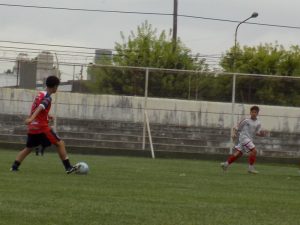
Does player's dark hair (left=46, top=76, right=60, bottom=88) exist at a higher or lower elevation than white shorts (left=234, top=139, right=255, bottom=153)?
higher

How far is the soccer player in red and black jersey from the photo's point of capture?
47.2ft

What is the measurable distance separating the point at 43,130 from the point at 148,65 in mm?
28226

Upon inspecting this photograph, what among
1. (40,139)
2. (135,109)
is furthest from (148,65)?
(40,139)

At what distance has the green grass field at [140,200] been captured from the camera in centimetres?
821

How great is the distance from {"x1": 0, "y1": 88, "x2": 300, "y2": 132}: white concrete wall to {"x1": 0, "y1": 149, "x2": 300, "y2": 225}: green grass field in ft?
39.5

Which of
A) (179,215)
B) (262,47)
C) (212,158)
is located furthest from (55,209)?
(262,47)

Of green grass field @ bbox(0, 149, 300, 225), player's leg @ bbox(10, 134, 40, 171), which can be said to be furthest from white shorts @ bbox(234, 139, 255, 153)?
player's leg @ bbox(10, 134, 40, 171)

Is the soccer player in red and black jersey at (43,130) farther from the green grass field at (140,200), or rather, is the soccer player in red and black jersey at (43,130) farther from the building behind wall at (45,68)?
the building behind wall at (45,68)

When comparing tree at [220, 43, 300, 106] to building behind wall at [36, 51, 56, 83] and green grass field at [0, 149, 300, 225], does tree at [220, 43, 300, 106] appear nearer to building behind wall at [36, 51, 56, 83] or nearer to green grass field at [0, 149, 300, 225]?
building behind wall at [36, 51, 56, 83]

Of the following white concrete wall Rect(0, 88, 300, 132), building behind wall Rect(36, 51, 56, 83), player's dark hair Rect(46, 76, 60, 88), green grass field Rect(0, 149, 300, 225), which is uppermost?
building behind wall Rect(36, 51, 56, 83)

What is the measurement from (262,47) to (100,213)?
128 feet

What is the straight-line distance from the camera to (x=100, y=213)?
849 centimetres

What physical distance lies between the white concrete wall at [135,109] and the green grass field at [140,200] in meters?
12.1

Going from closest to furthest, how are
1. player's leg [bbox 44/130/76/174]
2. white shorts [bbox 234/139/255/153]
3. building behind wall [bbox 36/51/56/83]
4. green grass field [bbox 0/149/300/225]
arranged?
green grass field [bbox 0/149/300/225]
player's leg [bbox 44/130/76/174]
white shorts [bbox 234/139/255/153]
building behind wall [bbox 36/51/56/83]
